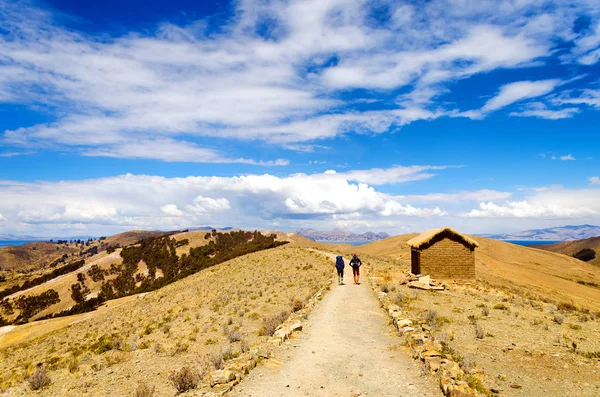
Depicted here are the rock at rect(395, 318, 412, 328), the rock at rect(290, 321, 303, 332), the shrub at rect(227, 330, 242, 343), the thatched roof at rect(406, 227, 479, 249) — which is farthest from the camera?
the thatched roof at rect(406, 227, 479, 249)

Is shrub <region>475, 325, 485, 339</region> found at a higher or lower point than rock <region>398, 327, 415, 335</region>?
lower

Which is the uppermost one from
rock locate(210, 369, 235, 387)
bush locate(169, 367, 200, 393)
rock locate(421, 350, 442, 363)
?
rock locate(421, 350, 442, 363)

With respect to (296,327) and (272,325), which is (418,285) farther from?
(296,327)

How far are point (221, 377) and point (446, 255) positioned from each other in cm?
2689

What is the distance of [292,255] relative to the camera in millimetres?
52438

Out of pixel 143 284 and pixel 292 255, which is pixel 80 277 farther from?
pixel 292 255

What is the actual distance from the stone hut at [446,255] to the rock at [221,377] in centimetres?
2510

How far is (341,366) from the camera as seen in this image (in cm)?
1080

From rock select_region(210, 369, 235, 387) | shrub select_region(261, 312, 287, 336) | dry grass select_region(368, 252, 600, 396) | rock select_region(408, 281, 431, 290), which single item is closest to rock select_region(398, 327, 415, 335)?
dry grass select_region(368, 252, 600, 396)

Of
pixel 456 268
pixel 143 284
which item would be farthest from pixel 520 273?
pixel 143 284

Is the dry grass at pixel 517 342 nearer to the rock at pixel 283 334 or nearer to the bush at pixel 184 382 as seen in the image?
the rock at pixel 283 334

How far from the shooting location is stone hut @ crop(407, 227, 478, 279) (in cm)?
3159

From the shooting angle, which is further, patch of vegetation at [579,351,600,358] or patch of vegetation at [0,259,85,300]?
patch of vegetation at [0,259,85,300]

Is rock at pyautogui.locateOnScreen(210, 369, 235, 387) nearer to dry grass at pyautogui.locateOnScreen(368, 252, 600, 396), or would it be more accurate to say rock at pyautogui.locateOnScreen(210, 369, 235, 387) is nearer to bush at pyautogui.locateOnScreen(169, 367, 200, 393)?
bush at pyautogui.locateOnScreen(169, 367, 200, 393)
